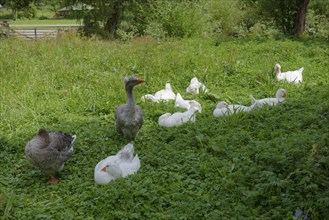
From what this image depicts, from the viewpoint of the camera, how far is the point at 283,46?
12.7 meters

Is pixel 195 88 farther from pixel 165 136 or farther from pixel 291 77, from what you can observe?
pixel 165 136

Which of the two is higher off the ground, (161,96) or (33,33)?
(161,96)

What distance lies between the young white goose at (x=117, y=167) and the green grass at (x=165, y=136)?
117 millimetres

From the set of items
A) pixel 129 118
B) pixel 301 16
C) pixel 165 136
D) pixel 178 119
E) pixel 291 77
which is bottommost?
pixel 165 136

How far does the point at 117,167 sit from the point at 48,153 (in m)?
0.90

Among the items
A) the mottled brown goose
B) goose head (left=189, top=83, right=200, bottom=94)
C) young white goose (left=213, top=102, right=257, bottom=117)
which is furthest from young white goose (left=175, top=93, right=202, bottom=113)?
the mottled brown goose

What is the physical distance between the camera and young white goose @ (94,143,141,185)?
204 inches

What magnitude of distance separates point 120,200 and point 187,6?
40.6 feet

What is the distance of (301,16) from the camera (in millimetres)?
15852

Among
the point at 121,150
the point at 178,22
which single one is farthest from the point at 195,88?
the point at 178,22

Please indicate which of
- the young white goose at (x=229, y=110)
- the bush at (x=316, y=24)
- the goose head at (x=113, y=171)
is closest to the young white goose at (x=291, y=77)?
the young white goose at (x=229, y=110)

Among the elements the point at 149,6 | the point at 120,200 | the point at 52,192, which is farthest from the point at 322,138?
the point at 149,6

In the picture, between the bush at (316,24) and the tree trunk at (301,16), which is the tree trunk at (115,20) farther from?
the bush at (316,24)

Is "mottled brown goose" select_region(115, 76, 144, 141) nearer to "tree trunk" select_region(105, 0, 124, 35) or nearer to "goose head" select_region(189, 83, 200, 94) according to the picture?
"goose head" select_region(189, 83, 200, 94)
